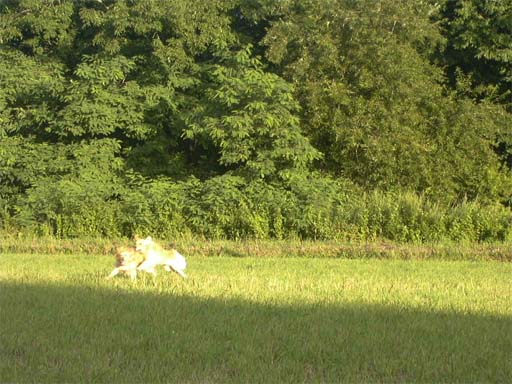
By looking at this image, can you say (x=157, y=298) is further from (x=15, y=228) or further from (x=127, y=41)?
(x=127, y=41)

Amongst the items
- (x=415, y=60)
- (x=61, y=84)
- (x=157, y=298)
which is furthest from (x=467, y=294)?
(x=61, y=84)

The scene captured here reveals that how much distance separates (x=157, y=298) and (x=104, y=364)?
3114 mm

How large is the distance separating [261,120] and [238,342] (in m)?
16.0

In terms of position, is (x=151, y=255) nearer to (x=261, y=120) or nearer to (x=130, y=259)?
(x=130, y=259)

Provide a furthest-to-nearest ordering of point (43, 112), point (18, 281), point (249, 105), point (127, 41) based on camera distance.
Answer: point (127, 41) → point (43, 112) → point (249, 105) → point (18, 281)

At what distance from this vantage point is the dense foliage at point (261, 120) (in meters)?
21.3

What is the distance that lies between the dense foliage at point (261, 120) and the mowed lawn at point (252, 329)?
1003 centimetres

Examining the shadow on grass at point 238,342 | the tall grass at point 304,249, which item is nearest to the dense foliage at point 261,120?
the tall grass at point 304,249

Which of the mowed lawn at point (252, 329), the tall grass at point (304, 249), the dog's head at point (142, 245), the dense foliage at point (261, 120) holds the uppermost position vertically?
the dense foliage at point (261, 120)

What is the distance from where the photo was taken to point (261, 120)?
21719mm

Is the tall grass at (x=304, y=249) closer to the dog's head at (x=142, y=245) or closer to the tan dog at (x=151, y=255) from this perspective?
the tan dog at (x=151, y=255)

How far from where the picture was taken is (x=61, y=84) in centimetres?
2469

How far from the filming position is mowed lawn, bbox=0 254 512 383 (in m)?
5.32

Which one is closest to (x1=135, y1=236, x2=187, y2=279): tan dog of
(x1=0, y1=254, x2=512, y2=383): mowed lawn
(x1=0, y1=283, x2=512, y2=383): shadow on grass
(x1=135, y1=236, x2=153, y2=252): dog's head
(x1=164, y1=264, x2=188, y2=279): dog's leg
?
(x1=135, y1=236, x2=153, y2=252): dog's head
